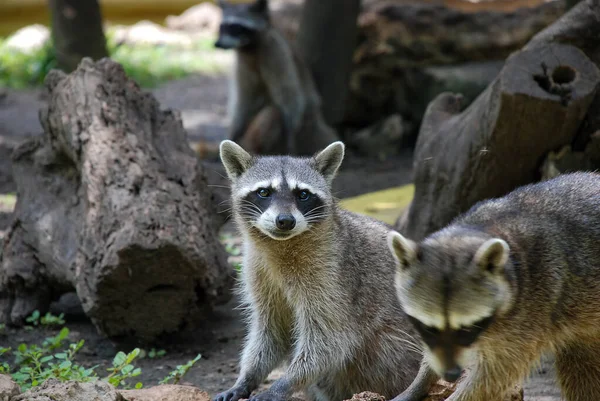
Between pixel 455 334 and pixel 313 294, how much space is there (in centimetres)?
123

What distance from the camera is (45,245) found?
637 centimetres

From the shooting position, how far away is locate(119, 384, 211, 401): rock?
407cm

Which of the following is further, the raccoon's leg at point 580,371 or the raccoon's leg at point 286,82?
the raccoon's leg at point 286,82

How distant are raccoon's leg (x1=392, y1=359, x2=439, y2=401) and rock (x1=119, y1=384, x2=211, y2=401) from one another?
41.3 inches

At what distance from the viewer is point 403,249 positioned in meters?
3.93

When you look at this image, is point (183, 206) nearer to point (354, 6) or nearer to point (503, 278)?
point (503, 278)

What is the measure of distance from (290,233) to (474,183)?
2151mm

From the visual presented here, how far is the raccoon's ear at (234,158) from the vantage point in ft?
17.1

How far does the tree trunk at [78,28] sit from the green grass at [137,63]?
1284 millimetres

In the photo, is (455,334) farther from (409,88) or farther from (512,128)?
(409,88)

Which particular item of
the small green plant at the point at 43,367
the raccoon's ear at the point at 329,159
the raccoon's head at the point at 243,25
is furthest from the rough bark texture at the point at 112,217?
the raccoon's head at the point at 243,25

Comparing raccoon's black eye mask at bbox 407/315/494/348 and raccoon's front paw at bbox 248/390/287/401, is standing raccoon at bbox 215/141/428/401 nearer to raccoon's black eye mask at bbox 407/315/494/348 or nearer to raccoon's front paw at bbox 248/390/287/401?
raccoon's front paw at bbox 248/390/287/401

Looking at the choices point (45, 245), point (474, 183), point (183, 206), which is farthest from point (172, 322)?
point (474, 183)

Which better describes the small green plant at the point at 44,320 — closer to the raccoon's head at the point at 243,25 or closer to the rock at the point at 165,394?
the rock at the point at 165,394
